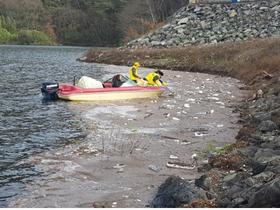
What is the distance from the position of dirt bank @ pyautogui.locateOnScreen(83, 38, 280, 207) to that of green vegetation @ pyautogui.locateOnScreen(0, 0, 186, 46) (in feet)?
262

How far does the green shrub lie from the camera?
12684 centimetres

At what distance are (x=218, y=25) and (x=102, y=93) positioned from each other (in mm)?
31602

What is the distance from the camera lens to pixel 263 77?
27875mm

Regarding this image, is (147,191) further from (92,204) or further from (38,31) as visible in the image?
(38,31)

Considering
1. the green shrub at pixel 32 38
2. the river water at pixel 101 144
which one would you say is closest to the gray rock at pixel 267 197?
the river water at pixel 101 144

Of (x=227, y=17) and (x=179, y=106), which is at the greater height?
(x=227, y=17)

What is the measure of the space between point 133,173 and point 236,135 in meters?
5.12

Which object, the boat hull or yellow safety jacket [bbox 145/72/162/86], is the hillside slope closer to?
yellow safety jacket [bbox 145/72/162/86]

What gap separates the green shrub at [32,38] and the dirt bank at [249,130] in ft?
289

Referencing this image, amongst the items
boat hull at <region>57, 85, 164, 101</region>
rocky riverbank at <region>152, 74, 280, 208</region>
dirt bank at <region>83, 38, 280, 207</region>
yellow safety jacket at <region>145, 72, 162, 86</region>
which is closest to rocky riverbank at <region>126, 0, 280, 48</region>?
dirt bank at <region>83, 38, 280, 207</region>

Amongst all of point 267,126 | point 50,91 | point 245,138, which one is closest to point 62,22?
point 50,91

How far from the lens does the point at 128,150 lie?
13398 millimetres

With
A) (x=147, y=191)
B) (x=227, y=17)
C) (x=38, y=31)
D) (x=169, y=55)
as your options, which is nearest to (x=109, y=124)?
(x=147, y=191)

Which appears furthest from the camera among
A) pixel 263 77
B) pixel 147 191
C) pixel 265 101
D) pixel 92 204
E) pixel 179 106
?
pixel 263 77
